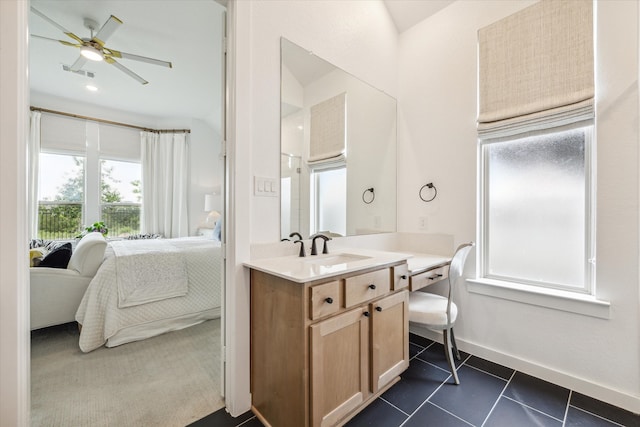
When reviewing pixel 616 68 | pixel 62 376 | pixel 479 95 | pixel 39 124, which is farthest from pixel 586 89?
pixel 39 124

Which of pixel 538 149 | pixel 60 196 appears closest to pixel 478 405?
pixel 538 149

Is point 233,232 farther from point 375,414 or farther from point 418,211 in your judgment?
point 418,211

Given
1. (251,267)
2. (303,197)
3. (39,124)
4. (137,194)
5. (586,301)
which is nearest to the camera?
(251,267)

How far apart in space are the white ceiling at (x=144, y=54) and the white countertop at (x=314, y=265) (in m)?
2.48

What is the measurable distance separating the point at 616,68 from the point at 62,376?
13.3 ft

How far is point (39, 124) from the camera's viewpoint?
13.8ft

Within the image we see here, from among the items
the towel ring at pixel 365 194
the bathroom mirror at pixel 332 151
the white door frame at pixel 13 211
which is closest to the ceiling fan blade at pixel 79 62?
the white door frame at pixel 13 211

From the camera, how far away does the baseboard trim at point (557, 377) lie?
1.50 metres

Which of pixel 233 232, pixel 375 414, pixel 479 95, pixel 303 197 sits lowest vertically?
pixel 375 414

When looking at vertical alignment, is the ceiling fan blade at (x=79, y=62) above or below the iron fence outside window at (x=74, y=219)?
above

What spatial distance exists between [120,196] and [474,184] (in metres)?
5.81

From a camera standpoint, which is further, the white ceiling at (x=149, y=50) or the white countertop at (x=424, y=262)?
the white ceiling at (x=149, y=50)

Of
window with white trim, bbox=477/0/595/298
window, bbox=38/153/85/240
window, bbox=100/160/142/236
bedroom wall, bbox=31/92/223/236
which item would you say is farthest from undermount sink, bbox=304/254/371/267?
window, bbox=38/153/85/240

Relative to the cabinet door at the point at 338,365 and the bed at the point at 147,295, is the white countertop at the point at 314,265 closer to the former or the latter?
the cabinet door at the point at 338,365
